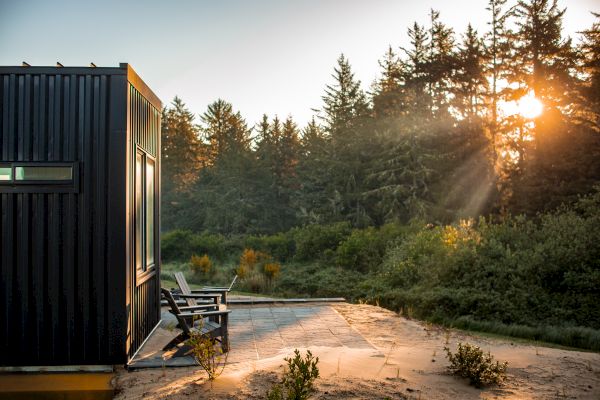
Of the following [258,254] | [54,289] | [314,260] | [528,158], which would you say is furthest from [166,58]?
[528,158]

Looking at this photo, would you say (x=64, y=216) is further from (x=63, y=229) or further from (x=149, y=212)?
(x=149, y=212)

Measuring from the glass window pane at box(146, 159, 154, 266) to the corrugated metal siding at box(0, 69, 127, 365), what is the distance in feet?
4.85

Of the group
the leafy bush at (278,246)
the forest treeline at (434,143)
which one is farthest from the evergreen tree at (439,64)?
the leafy bush at (278,246)

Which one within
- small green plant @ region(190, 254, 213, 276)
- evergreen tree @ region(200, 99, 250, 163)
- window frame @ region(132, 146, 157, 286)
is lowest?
small green plant @ region(190, 254, 213, 276)

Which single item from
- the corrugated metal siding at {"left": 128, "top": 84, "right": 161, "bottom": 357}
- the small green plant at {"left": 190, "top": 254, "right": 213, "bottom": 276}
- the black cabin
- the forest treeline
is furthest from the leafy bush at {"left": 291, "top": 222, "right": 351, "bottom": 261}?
the black cabin

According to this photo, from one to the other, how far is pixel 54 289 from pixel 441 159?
2170cm

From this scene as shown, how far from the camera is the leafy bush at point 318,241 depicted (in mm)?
22469

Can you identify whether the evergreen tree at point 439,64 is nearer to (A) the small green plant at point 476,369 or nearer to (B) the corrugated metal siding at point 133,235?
(B) the corrugated metal siding at point 133,235

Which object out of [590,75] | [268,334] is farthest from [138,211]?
[590,75]

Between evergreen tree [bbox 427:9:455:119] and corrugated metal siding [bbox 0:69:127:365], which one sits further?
evergreen tree [bbox 427:9:455:119]

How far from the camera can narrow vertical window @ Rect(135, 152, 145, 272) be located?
238 inches

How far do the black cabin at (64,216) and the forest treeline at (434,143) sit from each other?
1646 cm

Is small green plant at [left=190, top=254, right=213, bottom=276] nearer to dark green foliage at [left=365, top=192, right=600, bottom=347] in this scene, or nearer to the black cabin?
dark green foliage at [left=365, top=192, right=600, bottom=347]

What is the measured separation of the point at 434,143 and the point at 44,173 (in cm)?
2223
